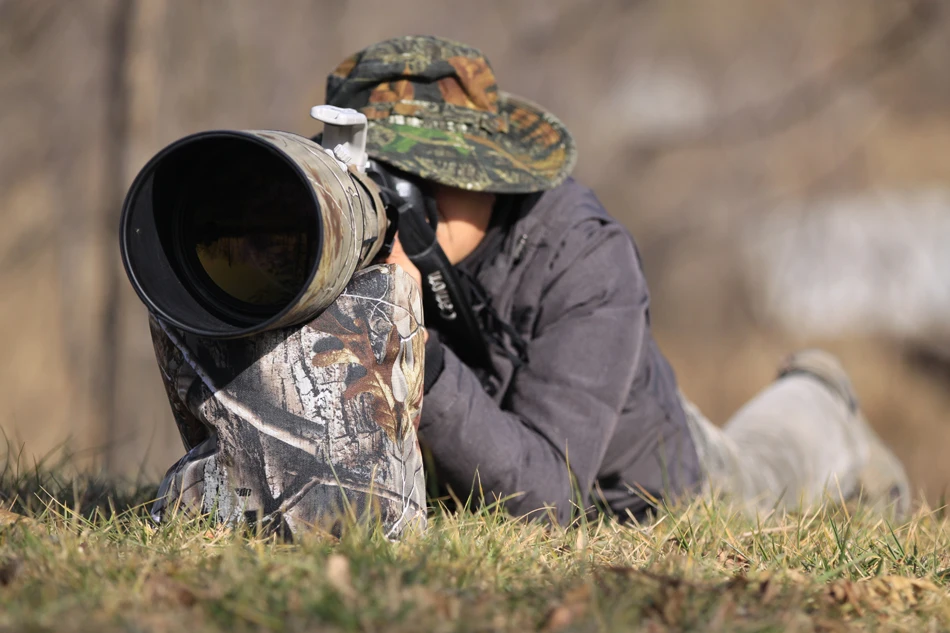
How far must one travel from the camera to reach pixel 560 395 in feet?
6.73

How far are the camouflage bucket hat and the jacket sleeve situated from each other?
0.24m

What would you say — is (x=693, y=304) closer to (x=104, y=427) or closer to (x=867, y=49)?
(x=867, y=49)

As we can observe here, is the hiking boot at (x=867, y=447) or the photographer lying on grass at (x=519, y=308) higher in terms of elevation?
the photographer lying on grass at (x=519, y=308)

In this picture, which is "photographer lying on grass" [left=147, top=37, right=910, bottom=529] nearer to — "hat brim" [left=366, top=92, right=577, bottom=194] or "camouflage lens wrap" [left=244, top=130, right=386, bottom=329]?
"hat brim" [left=366, top=92, right=577, bottom=194]

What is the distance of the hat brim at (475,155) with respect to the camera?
6.44 ft

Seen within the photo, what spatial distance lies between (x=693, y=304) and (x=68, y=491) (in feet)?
25.2

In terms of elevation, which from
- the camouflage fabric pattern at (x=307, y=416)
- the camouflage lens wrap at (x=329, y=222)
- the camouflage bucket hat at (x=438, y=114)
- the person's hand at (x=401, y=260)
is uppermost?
the camouflage bucket hat at (x=438, y=114)

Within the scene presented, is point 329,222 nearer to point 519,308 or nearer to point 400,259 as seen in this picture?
point 400,259

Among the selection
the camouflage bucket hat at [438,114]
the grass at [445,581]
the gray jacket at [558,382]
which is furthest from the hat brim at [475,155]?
the grass at [445,581]

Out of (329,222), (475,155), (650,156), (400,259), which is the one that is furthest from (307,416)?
(650,156)

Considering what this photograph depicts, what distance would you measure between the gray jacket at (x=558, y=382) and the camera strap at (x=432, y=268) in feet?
0.27

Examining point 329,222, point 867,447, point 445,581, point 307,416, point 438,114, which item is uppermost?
point 438,114

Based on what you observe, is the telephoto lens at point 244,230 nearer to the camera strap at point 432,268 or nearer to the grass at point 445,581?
the camera strap at point 432,268

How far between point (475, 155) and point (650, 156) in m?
8.21
